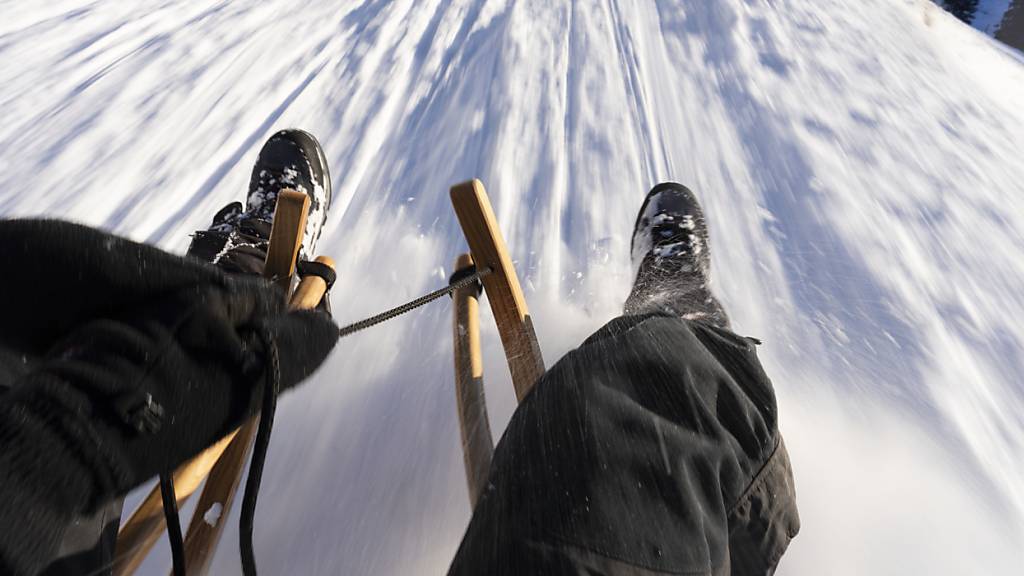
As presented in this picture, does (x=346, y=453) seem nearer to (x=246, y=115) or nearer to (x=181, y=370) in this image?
(x=181, y=370)

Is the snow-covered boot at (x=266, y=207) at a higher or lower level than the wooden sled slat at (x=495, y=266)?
lower

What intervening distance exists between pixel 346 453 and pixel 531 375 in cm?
33

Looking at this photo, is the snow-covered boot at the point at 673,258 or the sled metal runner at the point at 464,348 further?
the snow-covered boot at the point at 673,258

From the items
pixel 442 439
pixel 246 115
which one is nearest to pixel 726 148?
pixel 442 439

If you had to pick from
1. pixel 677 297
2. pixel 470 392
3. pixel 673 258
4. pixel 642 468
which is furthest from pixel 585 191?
pixel 642 468

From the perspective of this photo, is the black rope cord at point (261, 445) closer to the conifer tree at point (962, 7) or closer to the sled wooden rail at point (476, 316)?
the sled wooden rail at point (476, 316)

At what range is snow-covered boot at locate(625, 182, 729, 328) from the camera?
3.33 ft

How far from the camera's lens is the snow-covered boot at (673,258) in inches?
39.9

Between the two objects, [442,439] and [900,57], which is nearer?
[442,439]

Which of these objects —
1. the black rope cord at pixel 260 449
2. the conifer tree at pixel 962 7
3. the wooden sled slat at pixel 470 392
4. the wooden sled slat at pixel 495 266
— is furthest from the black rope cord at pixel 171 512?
the conifer tree at pixel 962 7

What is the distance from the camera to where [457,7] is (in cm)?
227

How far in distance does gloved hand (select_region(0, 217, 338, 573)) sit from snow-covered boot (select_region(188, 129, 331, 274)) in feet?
1.75

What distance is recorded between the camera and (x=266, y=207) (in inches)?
48.5

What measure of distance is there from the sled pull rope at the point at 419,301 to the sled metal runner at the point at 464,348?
0.08 ft
